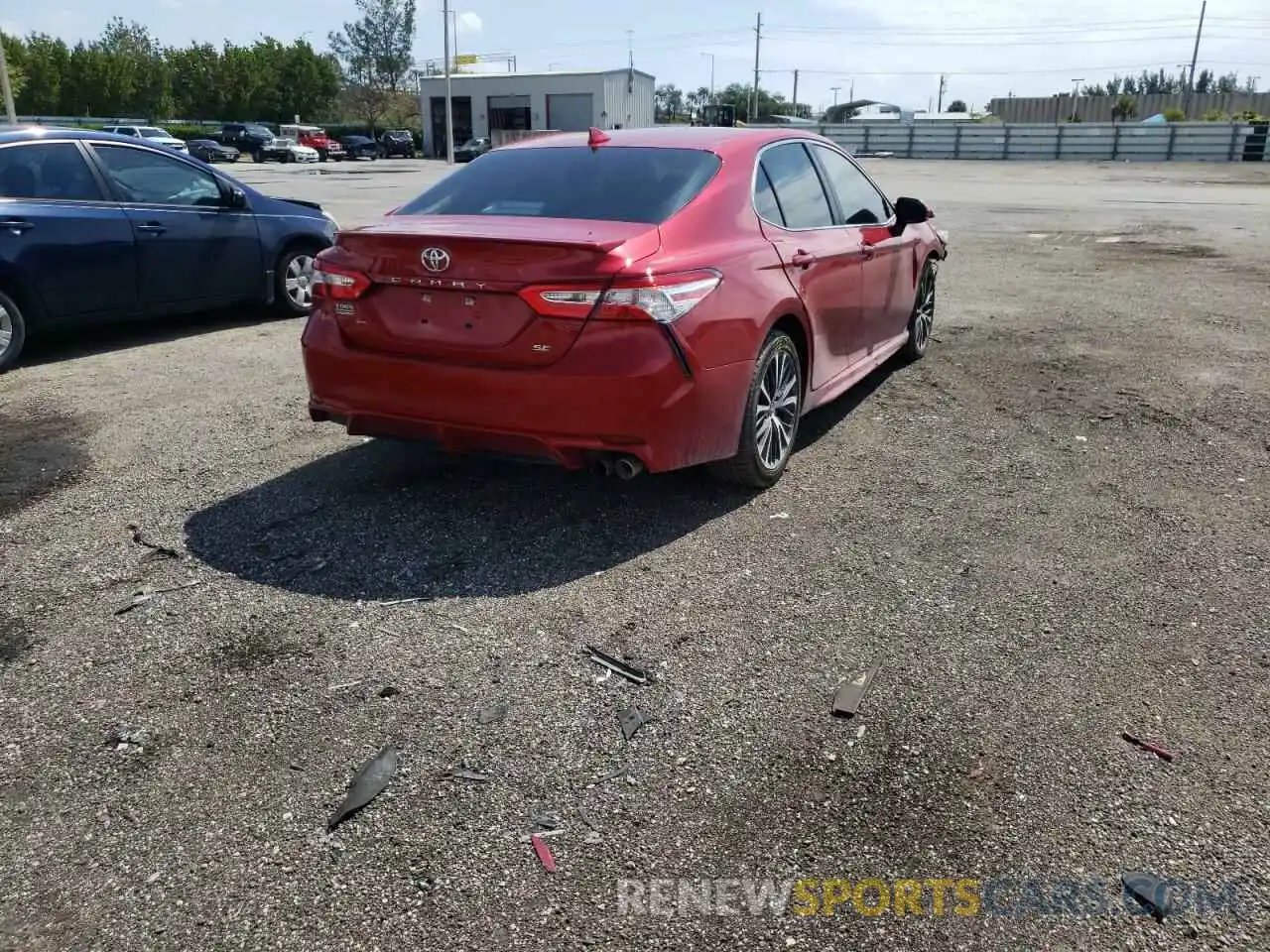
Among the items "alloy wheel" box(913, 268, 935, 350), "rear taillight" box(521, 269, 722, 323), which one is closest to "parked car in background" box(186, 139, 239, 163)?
"alloy wheel" box(913, 268, 935, 350)

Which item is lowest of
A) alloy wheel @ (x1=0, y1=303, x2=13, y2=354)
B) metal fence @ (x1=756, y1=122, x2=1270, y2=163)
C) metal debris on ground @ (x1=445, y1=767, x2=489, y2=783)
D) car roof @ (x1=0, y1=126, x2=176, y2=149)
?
metal debris on ground @ (x1=445, y1=767, x2=489, y2=783)

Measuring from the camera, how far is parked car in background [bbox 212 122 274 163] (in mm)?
52000

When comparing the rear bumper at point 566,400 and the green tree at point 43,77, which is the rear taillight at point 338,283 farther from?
the green tree at point 43,77

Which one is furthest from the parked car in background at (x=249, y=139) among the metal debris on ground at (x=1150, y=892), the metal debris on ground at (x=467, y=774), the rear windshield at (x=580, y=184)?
the metal debris on ground at (x=1150, y=892)

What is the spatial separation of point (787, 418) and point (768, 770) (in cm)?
242

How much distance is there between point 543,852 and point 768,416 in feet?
8.76

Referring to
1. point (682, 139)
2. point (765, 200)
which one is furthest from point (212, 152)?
point (765, 200)

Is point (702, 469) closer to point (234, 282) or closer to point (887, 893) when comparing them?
point (887, 893)

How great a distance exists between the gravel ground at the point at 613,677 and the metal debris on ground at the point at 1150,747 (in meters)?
0.03

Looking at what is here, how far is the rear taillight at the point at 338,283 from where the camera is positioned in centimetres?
428

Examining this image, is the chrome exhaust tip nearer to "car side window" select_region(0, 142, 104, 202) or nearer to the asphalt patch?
the asphalt patch

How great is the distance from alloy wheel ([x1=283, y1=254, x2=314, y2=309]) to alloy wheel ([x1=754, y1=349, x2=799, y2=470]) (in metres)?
5.53

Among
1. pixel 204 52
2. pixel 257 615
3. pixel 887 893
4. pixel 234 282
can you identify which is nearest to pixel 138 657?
pixel 257 615

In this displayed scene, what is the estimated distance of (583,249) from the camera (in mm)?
3906
